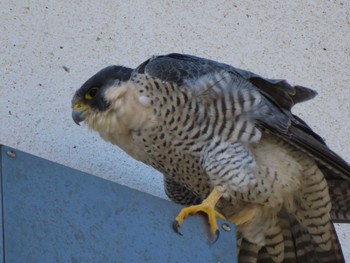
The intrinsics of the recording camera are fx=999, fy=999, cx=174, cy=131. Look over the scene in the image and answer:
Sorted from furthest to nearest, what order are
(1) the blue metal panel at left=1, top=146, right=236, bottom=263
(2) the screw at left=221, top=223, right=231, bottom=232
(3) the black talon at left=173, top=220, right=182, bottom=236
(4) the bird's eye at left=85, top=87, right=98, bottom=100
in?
(4) the bird's eye at left=85, top=87, right=98, bottom=100 → (2) the screw at left=221, top=223, right=231, bottom=232 → (3) the black talon at left=173, top=220, right=182, bottom=236 → (1) the blue metal panel at left=1, top=146, right=236, bottom=263

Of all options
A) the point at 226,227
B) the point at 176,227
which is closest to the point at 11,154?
the point at 176,227

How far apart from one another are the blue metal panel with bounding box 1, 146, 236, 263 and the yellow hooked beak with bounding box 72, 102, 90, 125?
2.20 ft

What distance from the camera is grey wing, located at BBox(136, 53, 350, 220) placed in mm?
3441

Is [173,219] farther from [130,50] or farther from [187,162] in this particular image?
[130,50]

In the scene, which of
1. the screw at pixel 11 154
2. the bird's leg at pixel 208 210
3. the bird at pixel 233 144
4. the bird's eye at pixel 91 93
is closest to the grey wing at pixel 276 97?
the bird at pixel 233 144

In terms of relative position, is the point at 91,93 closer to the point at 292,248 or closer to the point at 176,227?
the point at 176,227

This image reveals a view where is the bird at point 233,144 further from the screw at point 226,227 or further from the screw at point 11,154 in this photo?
the screw at point 11,154

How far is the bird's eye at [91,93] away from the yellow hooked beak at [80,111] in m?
0.03

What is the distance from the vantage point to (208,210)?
3.23 meters

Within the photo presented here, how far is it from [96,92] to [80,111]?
88 millimetres

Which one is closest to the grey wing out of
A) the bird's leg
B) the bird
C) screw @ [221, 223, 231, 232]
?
the bird

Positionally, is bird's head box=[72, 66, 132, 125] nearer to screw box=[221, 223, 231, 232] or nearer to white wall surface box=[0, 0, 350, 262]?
white wall surface box=[0, 0, 350, 262]

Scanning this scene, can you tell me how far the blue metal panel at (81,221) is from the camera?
2.57m

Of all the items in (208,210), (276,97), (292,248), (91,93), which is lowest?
(292,248)
